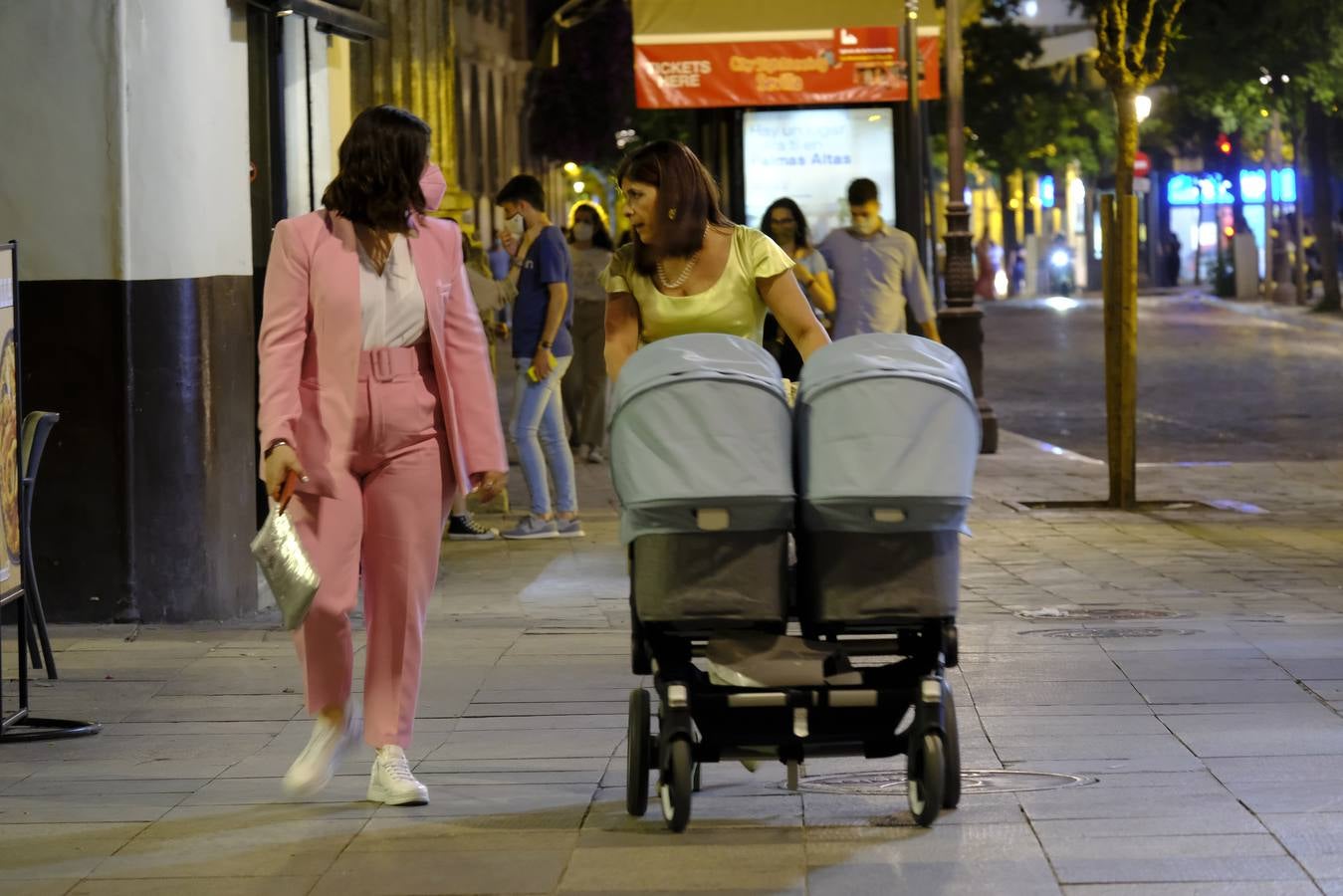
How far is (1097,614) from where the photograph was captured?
9500 mm

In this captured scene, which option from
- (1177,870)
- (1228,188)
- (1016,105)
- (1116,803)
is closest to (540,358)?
(1116,803)

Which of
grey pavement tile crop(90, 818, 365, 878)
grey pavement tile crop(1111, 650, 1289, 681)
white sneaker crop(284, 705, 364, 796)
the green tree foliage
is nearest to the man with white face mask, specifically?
grey pavement tile crop(1111, 650, 1289, 681)

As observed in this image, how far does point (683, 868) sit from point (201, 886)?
110cm

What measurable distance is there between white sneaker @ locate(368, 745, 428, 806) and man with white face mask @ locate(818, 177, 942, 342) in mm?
8132

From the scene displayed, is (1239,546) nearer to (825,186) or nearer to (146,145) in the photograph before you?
(146,145)

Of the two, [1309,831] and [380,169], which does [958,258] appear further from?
[1309,831]

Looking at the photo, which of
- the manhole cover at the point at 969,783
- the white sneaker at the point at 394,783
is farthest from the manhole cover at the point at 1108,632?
the white sneaker at the point at 394,783

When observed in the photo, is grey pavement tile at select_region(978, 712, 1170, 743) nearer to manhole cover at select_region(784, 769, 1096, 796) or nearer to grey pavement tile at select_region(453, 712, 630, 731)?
manhole cover at select_region(784, 769, 1096, 796)

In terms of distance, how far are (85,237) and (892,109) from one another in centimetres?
1175

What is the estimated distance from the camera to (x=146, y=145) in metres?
9.15

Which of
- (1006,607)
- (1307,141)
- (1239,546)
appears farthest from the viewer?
(1307,141)

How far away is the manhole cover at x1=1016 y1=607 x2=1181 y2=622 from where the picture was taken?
30.7 ft

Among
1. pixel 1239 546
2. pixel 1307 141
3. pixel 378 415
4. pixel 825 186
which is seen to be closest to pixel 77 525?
pixel 378 415

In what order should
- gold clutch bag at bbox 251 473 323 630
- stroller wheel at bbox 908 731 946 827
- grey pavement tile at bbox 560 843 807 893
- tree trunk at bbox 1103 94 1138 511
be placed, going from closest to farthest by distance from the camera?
grey pavement tile at bbox 560 843 807 893
stroller wheel at bbox 908 731 946 827
gold clutch bag at bbox 251 473 323 630
tree trunk at bbox 1103 94 1138 511
